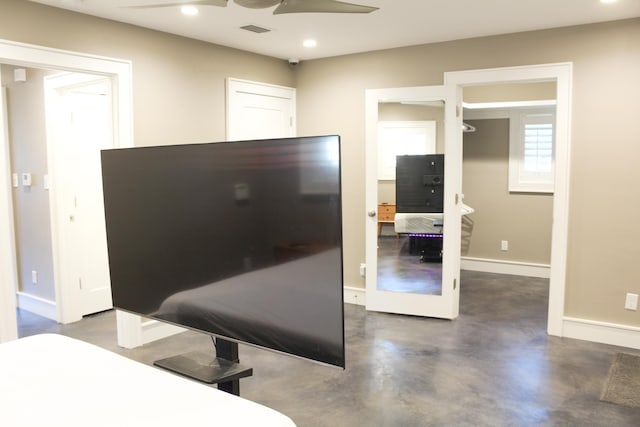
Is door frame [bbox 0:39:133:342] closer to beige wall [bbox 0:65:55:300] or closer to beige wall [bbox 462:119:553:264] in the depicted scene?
beige wall [bbox 0:65:55:300]

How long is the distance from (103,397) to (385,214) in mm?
3878

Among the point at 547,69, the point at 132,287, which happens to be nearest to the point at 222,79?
the point at 547,69

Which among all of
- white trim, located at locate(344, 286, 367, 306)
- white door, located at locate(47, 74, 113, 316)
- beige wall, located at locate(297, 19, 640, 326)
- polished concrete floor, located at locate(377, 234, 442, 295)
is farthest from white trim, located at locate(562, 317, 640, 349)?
white door, located at locate(47, 74, 113, 316)

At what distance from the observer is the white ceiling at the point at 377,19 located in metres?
3.42

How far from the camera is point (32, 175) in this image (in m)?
4.69

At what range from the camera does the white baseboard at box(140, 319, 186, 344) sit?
4.02 meters

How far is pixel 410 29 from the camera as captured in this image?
4105 millimetres

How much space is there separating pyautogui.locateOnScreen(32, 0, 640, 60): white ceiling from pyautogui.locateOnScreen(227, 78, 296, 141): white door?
0.45 m

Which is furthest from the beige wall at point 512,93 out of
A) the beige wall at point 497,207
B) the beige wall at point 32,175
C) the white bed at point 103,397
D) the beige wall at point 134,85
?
the white bed at point 103,397

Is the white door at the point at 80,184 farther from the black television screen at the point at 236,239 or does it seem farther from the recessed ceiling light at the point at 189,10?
the black television screen at the point at 236,239

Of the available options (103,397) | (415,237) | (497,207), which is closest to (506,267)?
(497,207)

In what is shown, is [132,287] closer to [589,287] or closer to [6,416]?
[6,416]

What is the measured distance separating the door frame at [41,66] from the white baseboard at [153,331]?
3.01 ft

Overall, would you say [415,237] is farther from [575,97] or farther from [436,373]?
[575,97]
